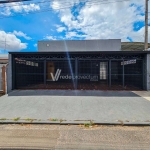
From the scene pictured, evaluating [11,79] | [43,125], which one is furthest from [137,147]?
[11,79]

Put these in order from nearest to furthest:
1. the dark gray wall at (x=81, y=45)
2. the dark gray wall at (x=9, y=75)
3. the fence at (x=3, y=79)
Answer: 1. the fence at (x=3, y=79)
2. the dark gray wall at (x=9, y=75)
3. the dark gray wall at (x=81, y=45)

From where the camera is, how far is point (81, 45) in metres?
22.8

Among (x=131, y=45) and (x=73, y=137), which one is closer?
(x=73, y=137)

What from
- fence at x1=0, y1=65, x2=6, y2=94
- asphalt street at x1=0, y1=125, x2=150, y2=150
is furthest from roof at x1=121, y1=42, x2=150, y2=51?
asphalt street at x1=0, y1=125, x2=150, y2=150

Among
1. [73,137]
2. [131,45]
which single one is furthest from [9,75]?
[131,45]

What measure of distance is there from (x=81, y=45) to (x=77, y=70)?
38.8 feet

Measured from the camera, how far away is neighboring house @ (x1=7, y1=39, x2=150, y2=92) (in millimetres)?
11008

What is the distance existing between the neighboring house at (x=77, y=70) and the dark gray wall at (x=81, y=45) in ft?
25.0

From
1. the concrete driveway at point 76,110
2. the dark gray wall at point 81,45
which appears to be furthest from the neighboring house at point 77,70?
the dark gray wall at point 81,45

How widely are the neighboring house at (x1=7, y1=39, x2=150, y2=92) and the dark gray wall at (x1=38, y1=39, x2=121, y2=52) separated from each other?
7.63 meters

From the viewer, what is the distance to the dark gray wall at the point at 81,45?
73.3 feet

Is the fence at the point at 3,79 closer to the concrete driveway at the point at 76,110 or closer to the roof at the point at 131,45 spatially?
the concrete driveway at the point at 76,110

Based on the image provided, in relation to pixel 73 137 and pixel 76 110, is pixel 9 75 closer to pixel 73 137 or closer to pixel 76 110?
pixel 76 110

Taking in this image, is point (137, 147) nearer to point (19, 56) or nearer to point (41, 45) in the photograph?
point (19, 56)
